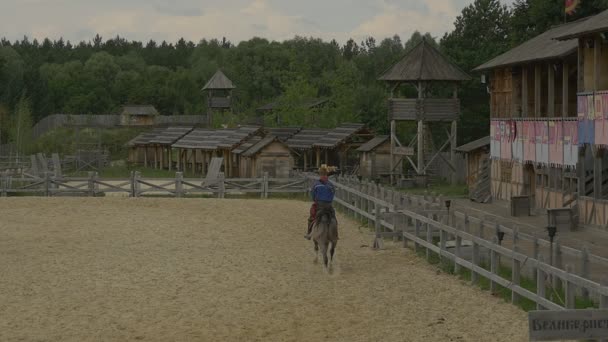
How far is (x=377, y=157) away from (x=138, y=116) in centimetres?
4837

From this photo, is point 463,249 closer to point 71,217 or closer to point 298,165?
point 71,217

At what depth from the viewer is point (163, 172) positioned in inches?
2783

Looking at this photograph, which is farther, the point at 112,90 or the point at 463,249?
the point at 112,90

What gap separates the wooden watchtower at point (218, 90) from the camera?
89438mm

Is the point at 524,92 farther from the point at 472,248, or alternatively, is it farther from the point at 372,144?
the point at 472,248

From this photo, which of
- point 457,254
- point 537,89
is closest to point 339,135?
point 537,89

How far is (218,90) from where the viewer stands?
91.4 m

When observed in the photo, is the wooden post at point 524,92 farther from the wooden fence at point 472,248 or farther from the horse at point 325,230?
the horse at point 325,230

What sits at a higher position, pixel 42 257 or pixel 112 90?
pixel 112 90

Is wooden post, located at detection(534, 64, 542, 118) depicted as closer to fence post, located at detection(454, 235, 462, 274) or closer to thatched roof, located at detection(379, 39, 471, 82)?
thatched roof, located at detection(379, 39, 471, 82)

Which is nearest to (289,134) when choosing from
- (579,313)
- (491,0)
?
(491,0)

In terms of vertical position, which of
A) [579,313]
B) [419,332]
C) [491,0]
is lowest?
[419,332]

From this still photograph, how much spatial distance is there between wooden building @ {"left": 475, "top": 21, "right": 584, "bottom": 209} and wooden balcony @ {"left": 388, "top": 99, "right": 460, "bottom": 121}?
31.8ft

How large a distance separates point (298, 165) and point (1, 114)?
3263 centimetres
